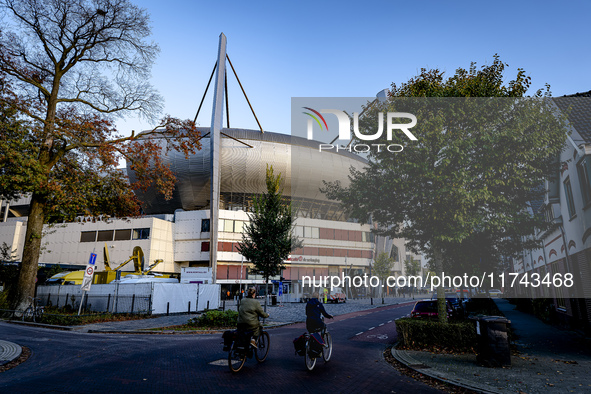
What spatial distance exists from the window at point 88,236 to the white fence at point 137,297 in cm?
3988

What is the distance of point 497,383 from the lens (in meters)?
7.52

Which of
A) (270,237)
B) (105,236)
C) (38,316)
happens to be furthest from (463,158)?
(105,236)

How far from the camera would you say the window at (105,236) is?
206 feet

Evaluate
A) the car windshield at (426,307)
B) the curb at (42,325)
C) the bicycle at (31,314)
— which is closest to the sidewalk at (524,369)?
the car windshield at (426,307)

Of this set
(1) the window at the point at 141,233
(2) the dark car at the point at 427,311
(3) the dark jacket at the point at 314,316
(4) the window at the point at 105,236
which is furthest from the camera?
(4) the window at the point at 105,236

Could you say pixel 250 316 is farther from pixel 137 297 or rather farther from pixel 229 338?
pixel 137 297

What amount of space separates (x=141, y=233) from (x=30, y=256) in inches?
1665

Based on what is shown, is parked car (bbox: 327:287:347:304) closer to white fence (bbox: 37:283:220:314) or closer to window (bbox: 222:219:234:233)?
white fence (bbox: 37:283:220:314)

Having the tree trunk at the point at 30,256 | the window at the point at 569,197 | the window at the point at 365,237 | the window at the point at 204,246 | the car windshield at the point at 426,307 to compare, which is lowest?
the car windshield at the point at 426,307

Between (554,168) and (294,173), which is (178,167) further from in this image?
(554,168)

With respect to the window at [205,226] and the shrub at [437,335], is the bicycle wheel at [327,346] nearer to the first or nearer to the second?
the shrub at [437,335]

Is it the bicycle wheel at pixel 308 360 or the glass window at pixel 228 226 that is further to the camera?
the glass window at pixel 228 226

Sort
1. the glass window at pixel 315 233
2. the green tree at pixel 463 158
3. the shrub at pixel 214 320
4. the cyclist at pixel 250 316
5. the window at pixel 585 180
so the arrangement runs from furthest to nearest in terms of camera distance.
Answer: the glass window at pixel 315 233, the shrub at pixel 214 320, the window at pixel 585 180, the green tree at pixel 463 158, the cyclist at pixel 250 316

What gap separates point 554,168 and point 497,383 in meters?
10.1
